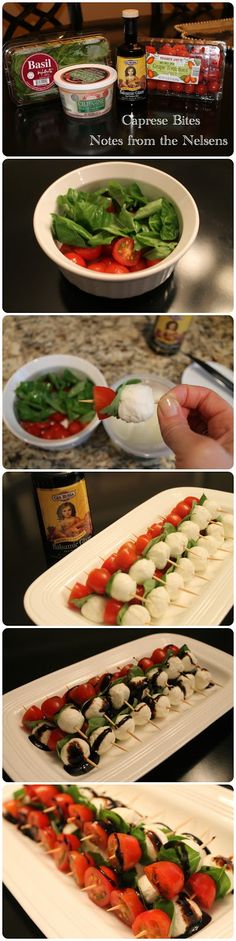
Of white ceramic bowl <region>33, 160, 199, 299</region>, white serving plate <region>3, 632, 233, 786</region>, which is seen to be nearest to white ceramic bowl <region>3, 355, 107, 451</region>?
white ceramic bowl <region>33, 160, 199, 299</region>

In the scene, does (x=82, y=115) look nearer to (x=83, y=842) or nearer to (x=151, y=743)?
(x=151, y=743)

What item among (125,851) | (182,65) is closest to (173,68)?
(182,65)

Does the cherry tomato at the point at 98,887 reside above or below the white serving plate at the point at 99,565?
below

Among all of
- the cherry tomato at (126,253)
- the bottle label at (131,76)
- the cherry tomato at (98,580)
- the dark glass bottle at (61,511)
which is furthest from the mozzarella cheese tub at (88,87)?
the cherry tomato at (98,580)

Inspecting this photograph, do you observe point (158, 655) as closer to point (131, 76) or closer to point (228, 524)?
point (228, 524)

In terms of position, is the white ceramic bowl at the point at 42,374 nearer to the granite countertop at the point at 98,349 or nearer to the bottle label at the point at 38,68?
the granite countertop at the point at 98,349

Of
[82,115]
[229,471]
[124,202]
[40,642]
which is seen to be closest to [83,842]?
[40,642]

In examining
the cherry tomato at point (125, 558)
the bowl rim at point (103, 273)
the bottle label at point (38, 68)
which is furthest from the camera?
the bottle label at point (38, 68)
